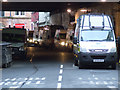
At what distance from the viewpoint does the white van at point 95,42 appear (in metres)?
17.4

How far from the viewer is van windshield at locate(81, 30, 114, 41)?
18016 mm

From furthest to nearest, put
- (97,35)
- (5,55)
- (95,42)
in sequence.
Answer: (5,55)
(97,35)
(95,42)

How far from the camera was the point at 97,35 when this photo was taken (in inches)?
715

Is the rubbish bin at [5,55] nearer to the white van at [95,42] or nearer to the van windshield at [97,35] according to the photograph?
the white van at [95,42]

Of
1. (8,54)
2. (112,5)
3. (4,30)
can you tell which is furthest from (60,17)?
(8,54)

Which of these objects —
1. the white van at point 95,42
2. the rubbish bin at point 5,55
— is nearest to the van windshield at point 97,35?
the white van at point 95,42

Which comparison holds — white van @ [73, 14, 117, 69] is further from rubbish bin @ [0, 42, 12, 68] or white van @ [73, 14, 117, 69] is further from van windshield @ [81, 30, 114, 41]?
rubbish bin @ [0, 42, 12, 68]

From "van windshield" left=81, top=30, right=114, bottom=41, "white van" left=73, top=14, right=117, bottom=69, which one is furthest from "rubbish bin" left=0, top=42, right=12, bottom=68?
"van windshield" left=81, top=30, right=114, bottom=41

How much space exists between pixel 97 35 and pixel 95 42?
576 mm

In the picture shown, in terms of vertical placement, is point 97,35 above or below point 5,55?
above

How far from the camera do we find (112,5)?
32031 millimetres

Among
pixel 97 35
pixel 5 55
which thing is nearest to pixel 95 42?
pixel 97 35

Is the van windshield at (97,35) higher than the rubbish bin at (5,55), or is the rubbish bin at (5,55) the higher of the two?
the van windshield at (97,35)

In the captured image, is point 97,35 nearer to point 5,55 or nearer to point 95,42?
point 95,42
